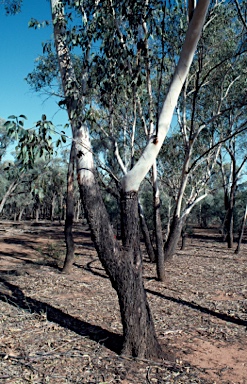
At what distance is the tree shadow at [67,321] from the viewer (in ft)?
14.7

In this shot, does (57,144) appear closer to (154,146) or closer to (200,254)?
(154,146)

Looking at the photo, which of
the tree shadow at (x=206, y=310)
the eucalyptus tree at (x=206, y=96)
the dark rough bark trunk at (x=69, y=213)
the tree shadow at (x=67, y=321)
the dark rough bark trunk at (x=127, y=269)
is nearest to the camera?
the dark rough bark trunk at (x=127, y=269)

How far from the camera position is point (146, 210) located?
2003cm

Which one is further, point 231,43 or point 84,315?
point 231,43

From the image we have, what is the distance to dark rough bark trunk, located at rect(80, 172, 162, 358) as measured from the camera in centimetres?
384

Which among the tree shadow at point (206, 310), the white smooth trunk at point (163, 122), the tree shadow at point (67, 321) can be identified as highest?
the white smooth trunk at point (163, 122)

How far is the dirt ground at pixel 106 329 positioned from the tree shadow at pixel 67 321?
14 millimetres

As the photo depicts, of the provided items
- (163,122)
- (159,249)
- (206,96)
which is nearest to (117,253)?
(163,122)

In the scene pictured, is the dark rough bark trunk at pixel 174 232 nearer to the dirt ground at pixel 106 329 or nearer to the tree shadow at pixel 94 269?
the dirt ground at pixel 106 329

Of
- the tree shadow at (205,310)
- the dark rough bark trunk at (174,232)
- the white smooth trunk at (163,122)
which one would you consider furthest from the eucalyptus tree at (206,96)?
the white smooth trunk at (163,122)

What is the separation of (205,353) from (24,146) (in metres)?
3.37

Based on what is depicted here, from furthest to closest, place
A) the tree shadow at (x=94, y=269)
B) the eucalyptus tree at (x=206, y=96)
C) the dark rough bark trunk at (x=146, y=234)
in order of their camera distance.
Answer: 1. the dark rough bark trunk at (x=146, y=234)
2. the tree shadow at (x=94, y=269)
3. the eucalyptus tree at (x=206, y=96)

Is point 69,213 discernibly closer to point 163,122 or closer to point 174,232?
point 174,232

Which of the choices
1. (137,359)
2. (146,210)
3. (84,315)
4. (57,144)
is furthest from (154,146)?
(146,210)
